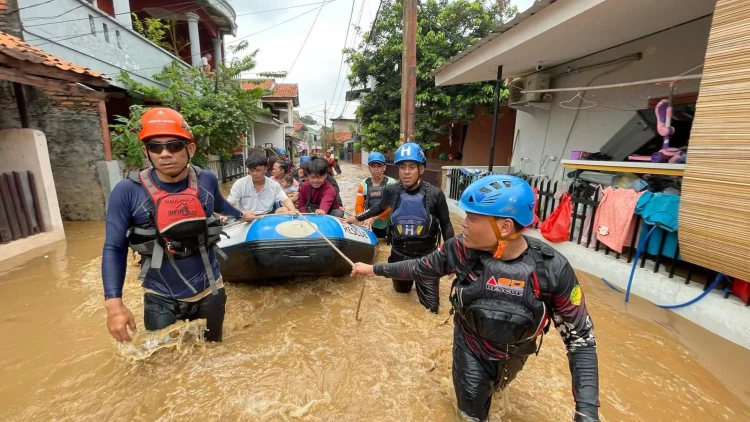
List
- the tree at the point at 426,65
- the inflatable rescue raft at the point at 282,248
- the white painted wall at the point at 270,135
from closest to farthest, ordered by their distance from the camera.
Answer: the inflatable rescue raft at the point at 282,248, the tree at the point at 426,65, the white painted wall at the point at 270,135

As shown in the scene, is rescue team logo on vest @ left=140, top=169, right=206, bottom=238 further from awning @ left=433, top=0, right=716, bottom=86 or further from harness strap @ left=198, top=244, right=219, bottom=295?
awning @ left=433, top=0, right=716, bottom=86

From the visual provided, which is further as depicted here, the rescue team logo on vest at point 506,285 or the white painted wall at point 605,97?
the white painted wall at point 605,97

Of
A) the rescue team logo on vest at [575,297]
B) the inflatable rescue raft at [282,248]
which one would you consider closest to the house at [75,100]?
the inflatable rescue raft at [282,248]

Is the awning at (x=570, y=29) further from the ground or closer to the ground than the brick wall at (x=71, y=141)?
further from the ground

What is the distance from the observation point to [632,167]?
425cm

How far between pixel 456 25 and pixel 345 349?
12082mm

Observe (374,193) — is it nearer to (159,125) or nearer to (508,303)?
(159,125)

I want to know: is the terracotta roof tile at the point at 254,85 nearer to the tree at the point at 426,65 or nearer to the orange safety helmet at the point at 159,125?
the tree at the point at 426,65

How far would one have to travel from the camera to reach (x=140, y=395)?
235 cm

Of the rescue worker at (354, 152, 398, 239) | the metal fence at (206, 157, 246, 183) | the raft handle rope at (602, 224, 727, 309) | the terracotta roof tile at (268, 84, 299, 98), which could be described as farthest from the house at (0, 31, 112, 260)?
the terracotta roof tile at (268, 84, 299, 98)

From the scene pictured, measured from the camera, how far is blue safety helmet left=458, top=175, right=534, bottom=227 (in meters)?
1.57

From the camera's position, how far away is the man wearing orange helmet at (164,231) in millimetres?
1927

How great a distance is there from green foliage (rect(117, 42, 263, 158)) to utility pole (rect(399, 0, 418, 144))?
5.90 meters

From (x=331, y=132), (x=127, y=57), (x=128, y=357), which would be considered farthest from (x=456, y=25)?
(x=331, y=132)
